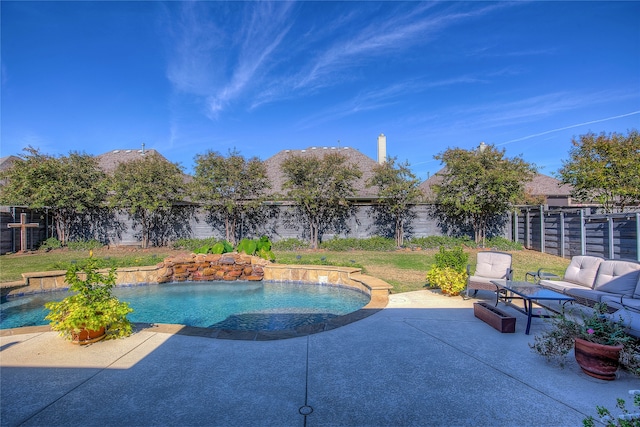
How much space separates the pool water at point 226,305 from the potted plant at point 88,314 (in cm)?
191

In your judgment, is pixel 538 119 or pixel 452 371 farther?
pixel 538 119

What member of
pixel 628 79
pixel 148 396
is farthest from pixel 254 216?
pixel 628 79

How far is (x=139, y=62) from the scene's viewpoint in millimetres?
11742

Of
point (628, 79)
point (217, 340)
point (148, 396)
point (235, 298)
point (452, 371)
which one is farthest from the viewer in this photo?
point (628, 79)

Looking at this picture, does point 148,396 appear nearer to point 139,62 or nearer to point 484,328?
point 484,328

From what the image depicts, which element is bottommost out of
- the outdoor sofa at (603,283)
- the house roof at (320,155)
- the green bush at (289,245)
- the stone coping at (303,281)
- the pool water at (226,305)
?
the pool water at (226,305)

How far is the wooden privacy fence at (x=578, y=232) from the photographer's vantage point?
900 centimetres

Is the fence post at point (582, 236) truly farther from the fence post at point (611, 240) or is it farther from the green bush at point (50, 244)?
the green bush at point (50, 244)

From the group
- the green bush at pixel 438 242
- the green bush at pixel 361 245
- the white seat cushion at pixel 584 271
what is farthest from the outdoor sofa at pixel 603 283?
the green bush at pixel 438 242

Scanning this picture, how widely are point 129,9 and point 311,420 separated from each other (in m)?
11.6

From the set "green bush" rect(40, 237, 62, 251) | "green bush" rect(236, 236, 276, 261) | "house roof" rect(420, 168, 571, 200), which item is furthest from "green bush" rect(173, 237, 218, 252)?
"house roof" rect(420, 168, 571, 200)

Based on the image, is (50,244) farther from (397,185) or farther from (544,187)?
(544,187)

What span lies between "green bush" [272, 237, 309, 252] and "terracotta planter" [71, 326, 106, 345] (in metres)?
10.3

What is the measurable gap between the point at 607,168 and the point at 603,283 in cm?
858
